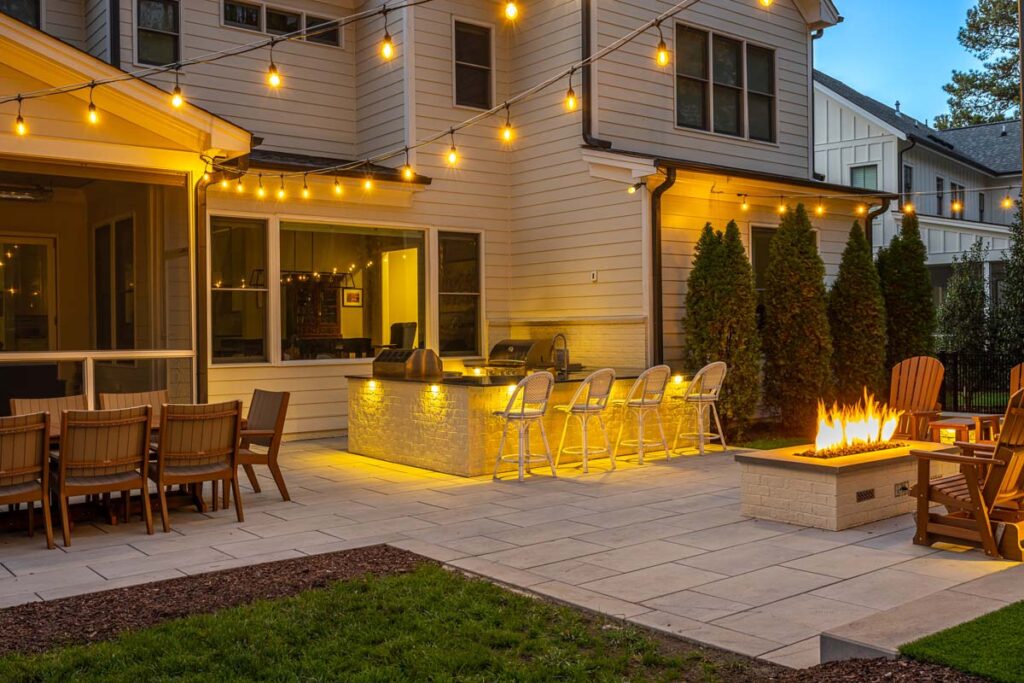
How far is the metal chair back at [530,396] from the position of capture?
29.9ft

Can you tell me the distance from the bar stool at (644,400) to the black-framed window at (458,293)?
3412mm

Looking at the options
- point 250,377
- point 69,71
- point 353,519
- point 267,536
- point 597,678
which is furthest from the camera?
point 250,377

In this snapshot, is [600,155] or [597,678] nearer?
[597,678]

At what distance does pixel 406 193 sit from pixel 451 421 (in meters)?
4.28

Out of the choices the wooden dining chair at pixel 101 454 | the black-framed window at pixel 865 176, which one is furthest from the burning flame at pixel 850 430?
the black-framed window at pixel 865 176

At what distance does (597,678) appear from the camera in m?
3.93

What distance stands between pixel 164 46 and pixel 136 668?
10.2 m

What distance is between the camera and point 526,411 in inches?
367

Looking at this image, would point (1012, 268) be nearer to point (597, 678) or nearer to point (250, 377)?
point (250, 377)

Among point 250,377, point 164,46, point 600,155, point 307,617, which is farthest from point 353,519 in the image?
point 164,46

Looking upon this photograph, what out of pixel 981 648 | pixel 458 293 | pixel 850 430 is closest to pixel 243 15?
pixel 458 293

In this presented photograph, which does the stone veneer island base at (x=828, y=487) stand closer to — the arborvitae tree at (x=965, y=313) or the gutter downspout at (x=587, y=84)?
the gutter downspout at (x=587, y=84)

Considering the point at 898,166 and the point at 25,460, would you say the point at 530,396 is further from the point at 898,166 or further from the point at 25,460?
the point at 898,166

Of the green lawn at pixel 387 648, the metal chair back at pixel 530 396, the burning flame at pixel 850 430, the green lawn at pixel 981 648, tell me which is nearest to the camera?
the green lawn at pixel 981 648
